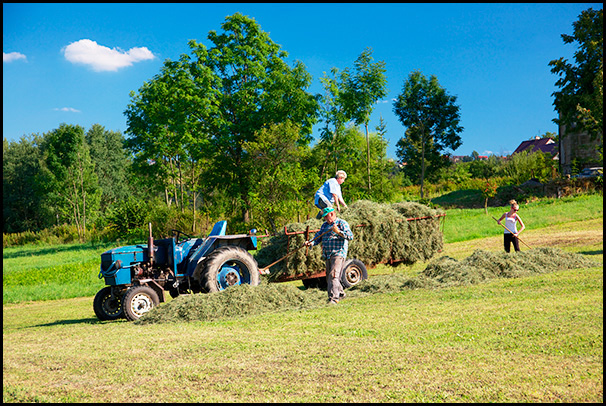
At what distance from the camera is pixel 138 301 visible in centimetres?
877

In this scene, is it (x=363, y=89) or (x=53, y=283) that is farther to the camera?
(x=363, y=89)

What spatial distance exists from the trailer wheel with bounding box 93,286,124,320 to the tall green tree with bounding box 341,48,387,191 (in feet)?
65.9

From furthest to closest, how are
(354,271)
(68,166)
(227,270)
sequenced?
(68,166), (354,271), (227,270)

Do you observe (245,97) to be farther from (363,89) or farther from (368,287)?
(368,287)

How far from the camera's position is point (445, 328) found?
652cm

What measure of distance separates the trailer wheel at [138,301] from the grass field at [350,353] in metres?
0.24

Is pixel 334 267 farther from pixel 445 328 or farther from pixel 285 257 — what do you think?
pixel 445 328

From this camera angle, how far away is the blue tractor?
29.2 feet

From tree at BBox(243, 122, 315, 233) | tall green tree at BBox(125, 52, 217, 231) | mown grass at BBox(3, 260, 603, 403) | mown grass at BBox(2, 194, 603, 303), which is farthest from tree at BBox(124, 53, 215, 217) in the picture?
mown grass at BBox(3, 260, 603, 403)

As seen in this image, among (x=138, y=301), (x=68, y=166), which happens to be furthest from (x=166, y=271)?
(x=68, y=166)

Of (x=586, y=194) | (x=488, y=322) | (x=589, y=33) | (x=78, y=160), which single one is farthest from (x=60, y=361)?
(x=78, y=160)

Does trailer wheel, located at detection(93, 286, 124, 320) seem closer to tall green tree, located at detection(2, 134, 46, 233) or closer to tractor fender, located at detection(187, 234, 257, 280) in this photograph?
tractor fender, located at detection(187, 234, 257, 280)

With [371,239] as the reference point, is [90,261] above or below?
below

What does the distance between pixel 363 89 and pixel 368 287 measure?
786 inches
